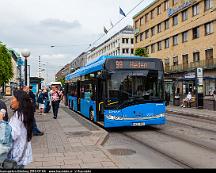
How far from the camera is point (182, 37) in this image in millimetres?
51062

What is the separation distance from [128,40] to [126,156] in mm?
89789

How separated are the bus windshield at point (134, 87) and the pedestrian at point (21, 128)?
8.01 metres

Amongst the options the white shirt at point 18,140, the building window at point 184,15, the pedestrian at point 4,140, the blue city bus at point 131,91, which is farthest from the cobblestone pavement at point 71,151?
the building window at point 184,15

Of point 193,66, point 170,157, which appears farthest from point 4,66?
point 170,157

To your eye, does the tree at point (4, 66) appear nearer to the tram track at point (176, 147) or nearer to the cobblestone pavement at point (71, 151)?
the tram track at point (176, 147)

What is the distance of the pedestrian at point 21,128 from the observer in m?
4.35

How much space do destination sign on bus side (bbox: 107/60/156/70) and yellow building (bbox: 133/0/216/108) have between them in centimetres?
2022

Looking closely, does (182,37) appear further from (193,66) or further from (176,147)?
(176,147)

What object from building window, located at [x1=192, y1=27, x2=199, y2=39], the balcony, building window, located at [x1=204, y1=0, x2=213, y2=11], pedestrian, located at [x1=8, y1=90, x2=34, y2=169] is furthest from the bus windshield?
building window, located at [x1=192, y1=27, x2=199, y2=39]

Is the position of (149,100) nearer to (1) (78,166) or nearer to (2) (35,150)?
(2) (35,150)

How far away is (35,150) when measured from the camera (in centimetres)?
870

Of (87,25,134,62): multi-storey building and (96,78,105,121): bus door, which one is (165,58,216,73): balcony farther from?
(87,25,134,62): multi-storey building

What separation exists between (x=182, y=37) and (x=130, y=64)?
1578 inches

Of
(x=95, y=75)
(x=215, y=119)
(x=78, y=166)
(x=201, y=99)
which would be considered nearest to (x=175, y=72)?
(x=201, y=99)
